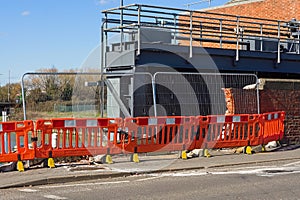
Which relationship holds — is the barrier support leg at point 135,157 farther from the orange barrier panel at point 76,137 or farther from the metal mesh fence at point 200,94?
the metal mesh fence at point 200,94

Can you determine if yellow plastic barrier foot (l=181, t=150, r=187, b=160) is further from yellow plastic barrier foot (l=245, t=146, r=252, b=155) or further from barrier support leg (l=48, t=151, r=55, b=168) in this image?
barrier support leg (l=48, t=151, r=55, b=168)

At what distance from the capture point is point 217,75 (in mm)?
15609

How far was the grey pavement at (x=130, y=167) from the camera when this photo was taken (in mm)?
9664

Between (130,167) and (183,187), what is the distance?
7.24 ft

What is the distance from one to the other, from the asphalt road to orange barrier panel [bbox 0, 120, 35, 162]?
1588mm

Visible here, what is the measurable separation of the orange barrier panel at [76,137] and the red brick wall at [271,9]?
19801mm

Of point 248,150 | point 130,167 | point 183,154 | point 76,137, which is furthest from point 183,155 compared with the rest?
point 76,137

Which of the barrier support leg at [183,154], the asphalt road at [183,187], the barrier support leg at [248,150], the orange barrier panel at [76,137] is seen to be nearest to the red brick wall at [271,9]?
the barrier support leg at [248,150]

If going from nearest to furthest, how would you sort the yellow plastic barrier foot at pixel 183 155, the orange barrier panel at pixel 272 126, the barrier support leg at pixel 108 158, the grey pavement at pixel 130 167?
the grey pavement at pixel 130 167, the barrier support leg at pixel 108 158, the yellow plastic barrier foot at pixel 183 155, the orange barrier panel at pixel 272 126

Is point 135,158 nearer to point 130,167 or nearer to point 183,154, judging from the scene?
point 130,167

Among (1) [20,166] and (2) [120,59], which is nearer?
(1) [20,166]

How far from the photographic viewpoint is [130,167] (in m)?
11.1

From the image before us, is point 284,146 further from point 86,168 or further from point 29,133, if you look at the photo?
point 29,133

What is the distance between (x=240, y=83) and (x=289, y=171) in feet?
17.5
